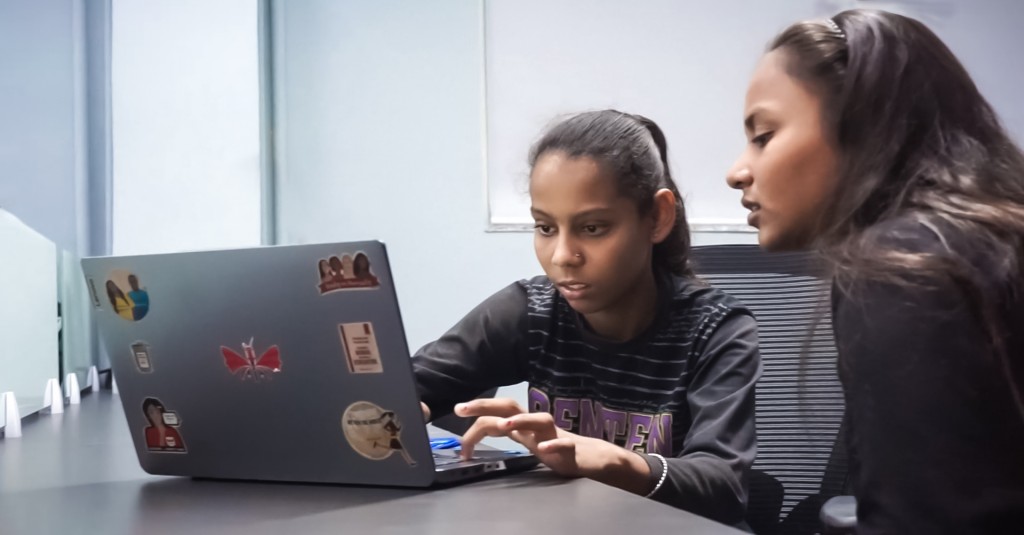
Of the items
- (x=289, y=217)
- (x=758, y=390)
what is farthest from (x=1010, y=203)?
(x=289, y=217)

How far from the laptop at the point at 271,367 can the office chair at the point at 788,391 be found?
1.80 ft

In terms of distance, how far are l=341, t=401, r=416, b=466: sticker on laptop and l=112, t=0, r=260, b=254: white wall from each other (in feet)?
4.47

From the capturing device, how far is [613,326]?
119cm

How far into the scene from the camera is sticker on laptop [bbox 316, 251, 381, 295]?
0.66 meters

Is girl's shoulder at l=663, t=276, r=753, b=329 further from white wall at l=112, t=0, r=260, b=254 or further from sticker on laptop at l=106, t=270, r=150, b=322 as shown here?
white wall at l=112, t=0, r=260, b=254

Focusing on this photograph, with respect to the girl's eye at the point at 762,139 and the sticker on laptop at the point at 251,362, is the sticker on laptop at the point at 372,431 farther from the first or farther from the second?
the girl's eye at the point at 762,139

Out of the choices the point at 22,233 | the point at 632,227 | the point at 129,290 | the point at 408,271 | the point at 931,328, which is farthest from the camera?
the point at 408,271

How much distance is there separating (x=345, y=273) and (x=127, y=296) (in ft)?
0.79

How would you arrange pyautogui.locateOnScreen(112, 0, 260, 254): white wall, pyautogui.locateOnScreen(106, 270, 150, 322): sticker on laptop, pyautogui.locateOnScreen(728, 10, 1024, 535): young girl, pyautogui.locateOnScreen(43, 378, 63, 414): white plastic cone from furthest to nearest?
pyautogui.locateOnScreen(112, 0, 260, 254): white wall < pyautogui.locateOnScreen(43, 378, 63, 414): white plastic cone < pyautogui.locateOnScreen(106, 270, 150, 322): sticker on laptop < pyautogui.locateOnScreen(728, 10, 1024, 535): young girl

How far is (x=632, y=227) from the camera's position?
117 cm

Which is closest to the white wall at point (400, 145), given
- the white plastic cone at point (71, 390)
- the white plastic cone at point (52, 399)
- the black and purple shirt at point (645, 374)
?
the white plastic cone at point (71, 390)

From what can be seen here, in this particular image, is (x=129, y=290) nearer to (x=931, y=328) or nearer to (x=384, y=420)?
(x=384, y=420)

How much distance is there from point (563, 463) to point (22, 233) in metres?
1.05

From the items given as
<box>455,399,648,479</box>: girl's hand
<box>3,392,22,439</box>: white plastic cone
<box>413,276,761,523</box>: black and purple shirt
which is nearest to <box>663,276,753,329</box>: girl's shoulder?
<box>413,276,761,523</box>: black and purple shirt
